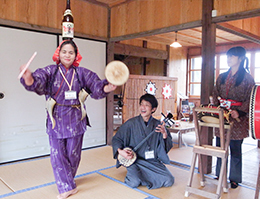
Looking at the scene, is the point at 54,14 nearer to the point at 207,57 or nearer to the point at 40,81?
the point at 40,81

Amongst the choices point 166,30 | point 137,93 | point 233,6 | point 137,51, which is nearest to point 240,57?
point 233,6

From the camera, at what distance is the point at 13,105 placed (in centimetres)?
347

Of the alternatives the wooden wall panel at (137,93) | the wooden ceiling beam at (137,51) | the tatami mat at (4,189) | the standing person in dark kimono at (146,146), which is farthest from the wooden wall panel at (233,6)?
the wooden ceiling beam at (137,51)

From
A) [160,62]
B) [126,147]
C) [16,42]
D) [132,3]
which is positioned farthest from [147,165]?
[160,62]

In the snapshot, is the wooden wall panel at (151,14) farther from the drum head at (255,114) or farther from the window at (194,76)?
the window at (194,76)

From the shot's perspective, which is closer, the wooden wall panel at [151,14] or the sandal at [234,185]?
the sandal at [234,185]

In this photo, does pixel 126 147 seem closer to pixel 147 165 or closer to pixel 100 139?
pixel 147 165

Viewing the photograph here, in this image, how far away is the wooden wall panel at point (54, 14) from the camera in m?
3.42

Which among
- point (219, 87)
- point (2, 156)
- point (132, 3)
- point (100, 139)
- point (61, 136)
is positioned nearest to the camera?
point (61, 136)

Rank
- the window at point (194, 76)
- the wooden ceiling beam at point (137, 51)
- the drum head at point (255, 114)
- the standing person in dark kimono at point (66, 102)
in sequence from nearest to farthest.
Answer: the drum head at point (255, 114) → the standing person in dark kimono at point (66, 102) → the wooden ceiling beam at point (137, 51) → the window at point (194, 76)

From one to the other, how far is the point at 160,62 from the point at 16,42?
5.60 m

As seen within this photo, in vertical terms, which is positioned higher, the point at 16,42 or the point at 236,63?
the point at 16,42

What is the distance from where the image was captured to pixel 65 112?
7.88 ft

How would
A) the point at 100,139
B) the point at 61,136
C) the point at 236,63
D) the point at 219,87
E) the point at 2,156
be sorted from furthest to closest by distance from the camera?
the point at 100,139
the point at 2,156
the point at 219,87
the point at 236,63
the point at 61,136
